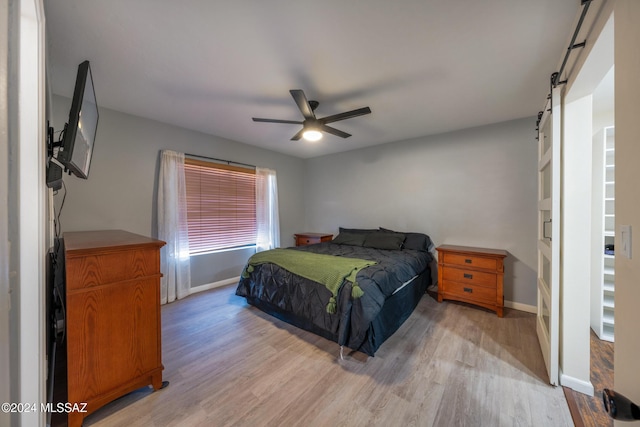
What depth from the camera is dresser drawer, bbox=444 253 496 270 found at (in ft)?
9.28

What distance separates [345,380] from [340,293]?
0.63 meters

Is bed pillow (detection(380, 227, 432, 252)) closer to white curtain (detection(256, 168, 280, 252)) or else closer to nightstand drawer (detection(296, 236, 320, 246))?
nightstand drawer (detection(296, 236, 320, 246))

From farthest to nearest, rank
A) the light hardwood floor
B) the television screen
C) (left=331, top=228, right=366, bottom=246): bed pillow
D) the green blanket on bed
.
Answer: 1. (left=331, top=228, right=366, bottom=246): bed pillow
2. the green blanket on bed
3. the light hardwood floor
4. the television screen

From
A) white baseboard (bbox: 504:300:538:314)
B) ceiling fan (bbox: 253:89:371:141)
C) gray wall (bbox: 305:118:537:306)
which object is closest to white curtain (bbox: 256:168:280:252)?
gray wall (bbox: 305:118:537:306)

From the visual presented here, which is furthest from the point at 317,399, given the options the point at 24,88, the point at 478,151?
the point at 478,151


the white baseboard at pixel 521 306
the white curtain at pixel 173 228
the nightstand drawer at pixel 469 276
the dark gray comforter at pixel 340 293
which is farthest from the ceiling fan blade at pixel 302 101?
the white baseboard at pixel 521 306

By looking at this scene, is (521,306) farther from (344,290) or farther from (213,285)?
(213,285)

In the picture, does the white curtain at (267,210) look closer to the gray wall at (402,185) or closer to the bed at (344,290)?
the gray wall at (402,185)

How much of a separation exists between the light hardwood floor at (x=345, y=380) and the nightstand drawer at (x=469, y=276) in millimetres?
445

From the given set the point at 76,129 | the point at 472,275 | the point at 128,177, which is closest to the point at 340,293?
the point at 472,275

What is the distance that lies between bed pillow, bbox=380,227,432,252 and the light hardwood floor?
1.11m

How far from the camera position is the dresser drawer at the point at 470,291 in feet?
9.25

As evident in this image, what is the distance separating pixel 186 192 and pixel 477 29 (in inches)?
141

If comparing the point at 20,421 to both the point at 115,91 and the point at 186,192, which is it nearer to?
the point at 115,91
